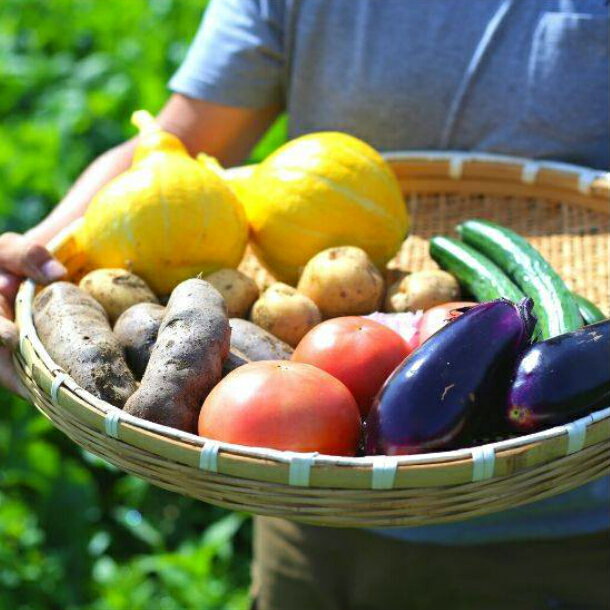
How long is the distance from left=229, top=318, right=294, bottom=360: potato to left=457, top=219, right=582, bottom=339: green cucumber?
0.50 meters

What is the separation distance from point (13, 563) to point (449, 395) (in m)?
2.27

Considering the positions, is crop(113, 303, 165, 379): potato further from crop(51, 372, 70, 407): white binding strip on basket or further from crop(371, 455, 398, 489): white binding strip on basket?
crop(371, 455, 398, 489): white binding strip on basket

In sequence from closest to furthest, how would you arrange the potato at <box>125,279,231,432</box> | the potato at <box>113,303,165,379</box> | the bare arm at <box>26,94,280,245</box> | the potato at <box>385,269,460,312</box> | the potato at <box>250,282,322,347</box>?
the potato at <box>125,279,231,432</box>
the potato at <box>113,303,165,379</box>
the potato at <box>250,282,322,347</box>
the potato at <box>385,269,460,312</box>
the bare arm at <box>26,94,280,245</box>

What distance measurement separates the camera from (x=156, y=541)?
366 cm

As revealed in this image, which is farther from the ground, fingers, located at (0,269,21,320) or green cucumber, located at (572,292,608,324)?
green cucumber, located at (572,292,608,324)

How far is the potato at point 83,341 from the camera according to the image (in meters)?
1.80

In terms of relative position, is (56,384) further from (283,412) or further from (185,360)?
(283,412)

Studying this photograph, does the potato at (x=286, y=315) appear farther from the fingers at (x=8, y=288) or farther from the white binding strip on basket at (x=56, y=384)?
the fingers at (x=8, y=288)

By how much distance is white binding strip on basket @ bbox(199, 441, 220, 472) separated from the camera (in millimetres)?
1554

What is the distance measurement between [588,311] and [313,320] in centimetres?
57

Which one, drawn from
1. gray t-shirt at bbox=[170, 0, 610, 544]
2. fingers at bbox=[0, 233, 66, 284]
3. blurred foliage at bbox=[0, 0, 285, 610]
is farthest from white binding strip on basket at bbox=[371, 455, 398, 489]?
blurred foliage at bbox=[0, 0, 285, 610]

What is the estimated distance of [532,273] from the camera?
217cm

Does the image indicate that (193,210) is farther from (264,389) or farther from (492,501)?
(492,501)

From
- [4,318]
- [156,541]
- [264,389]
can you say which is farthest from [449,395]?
[156,541]
